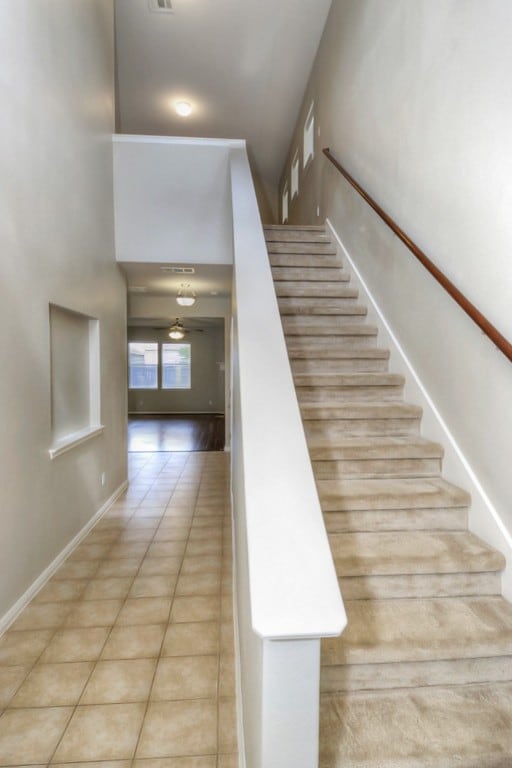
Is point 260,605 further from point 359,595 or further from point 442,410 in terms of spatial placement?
point 442,410

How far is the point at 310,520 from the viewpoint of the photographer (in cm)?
101

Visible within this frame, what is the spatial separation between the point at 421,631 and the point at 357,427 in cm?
113

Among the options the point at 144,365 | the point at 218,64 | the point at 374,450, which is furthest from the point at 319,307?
the point at 144,365

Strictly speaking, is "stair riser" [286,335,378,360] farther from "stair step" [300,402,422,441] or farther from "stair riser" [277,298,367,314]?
"stair step" [300,402,422,441]

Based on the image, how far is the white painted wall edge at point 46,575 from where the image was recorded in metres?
2.17

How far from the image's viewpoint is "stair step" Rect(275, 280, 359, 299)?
3350 millimetres

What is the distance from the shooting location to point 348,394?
2.68 metres

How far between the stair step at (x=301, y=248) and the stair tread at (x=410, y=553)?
2.83 meters

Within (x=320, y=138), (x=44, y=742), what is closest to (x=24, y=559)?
(x=44, y=742)

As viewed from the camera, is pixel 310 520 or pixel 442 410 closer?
pixel 310 520

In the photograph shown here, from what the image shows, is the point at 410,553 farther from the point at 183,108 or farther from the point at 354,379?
the point at 183,108

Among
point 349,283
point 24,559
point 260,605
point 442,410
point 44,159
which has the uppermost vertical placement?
point 44,159

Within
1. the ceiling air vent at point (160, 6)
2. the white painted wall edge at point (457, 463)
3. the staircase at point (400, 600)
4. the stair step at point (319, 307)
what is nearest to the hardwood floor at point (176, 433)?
the stair step at point (319, 307)

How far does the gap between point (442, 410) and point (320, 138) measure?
14.1 ft
